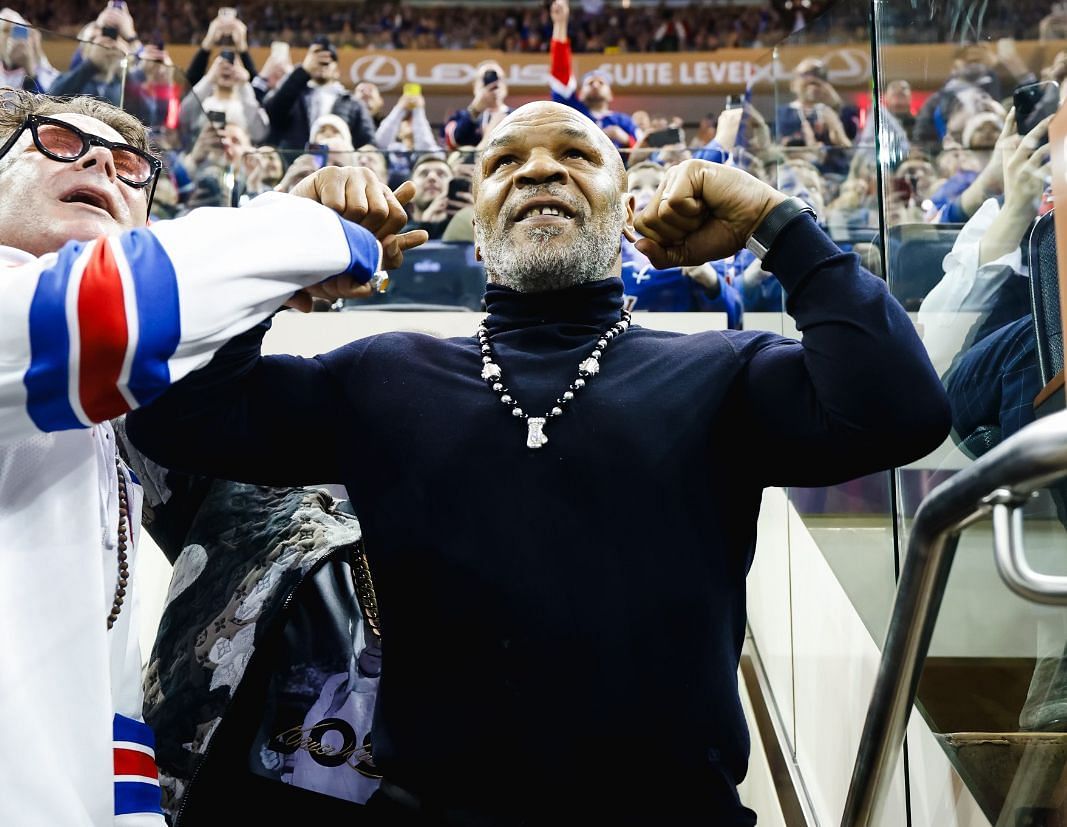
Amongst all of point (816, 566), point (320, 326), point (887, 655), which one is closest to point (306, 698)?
point (887, 655)

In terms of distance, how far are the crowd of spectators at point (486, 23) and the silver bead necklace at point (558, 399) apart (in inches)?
452

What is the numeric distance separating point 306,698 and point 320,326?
1.74m

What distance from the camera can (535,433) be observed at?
1386 mm

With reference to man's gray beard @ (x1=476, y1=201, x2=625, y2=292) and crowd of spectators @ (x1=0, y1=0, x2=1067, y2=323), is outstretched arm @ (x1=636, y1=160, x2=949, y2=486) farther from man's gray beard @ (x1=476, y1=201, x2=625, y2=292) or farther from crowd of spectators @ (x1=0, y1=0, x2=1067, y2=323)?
crowd of spectators @ (x1=0, y1=0, x2=1067, y2=323)

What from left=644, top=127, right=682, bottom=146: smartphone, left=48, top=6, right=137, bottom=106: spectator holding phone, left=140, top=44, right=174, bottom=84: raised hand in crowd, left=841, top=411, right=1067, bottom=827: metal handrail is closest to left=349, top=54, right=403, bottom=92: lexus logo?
left=644, top=127, right=682, bottom=146: smartphone

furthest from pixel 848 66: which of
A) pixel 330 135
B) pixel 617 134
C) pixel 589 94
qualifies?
pixel 589 94

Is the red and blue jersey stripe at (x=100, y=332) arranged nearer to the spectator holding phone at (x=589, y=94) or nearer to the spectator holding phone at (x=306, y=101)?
the spectator holding phone at (x=589, y=94)

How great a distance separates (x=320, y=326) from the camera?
316cm

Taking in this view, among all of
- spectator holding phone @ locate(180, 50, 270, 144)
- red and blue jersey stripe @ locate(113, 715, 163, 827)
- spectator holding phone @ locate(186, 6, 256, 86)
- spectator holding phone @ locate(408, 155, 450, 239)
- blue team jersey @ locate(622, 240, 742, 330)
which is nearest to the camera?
red and blue jersey stripe @ locate(113, 715, 163, 827)

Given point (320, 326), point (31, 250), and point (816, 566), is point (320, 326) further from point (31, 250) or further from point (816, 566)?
point (31, 250)

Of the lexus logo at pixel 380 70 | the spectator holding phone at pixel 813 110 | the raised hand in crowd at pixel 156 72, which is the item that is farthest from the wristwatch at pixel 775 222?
the lexus logo at pixel 380 70

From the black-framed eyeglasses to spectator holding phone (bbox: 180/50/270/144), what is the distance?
450 cm

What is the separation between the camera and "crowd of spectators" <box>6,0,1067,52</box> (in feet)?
39.4

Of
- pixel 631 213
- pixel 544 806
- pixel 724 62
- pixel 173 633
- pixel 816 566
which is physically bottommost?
pixel 816 566
